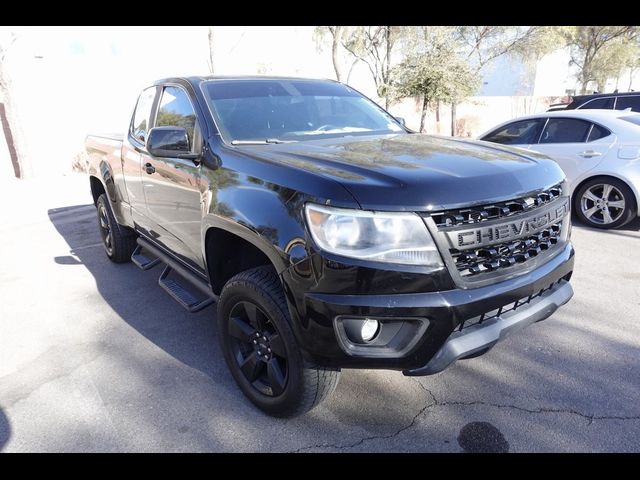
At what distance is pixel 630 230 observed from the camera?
224 inches

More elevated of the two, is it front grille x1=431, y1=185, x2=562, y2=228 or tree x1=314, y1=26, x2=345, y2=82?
tree x1=314, y1=26, x2=345, y2=82

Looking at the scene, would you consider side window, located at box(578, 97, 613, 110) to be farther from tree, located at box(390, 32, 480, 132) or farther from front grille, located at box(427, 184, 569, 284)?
front grille, located at box(427, 184, 569, 284)

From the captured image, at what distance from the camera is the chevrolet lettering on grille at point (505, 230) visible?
1.93 metres

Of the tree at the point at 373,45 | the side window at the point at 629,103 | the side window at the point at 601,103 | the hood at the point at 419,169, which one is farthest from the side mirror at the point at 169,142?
the tree at the point at 373,45

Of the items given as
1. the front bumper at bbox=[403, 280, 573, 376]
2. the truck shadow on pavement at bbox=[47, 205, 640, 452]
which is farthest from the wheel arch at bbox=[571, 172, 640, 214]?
the front bumper at bbox=[403, 280, 573, 376]

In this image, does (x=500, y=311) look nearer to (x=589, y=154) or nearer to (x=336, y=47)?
(x=589, y=154)

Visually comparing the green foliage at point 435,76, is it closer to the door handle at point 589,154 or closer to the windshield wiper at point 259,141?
the door handle at point 589,154

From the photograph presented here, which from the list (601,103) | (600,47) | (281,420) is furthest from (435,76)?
(600,47)

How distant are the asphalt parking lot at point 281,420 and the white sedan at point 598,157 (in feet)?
6.11

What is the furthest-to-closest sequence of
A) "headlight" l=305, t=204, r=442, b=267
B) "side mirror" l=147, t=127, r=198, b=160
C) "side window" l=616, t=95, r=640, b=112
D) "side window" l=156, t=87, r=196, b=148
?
"side window" l=616, t=95, r=640, b=112, "side window" l=156, t=87, r=196, b=148, "side mirror" l=147, t=127, r=198, b=160, "headlight" l=305, t=204, r=442, b=267

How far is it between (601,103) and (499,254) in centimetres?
906

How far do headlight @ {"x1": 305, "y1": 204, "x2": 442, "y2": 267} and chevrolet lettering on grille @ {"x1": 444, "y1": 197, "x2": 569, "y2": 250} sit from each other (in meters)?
0.12

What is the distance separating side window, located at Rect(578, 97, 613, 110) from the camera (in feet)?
29.4
